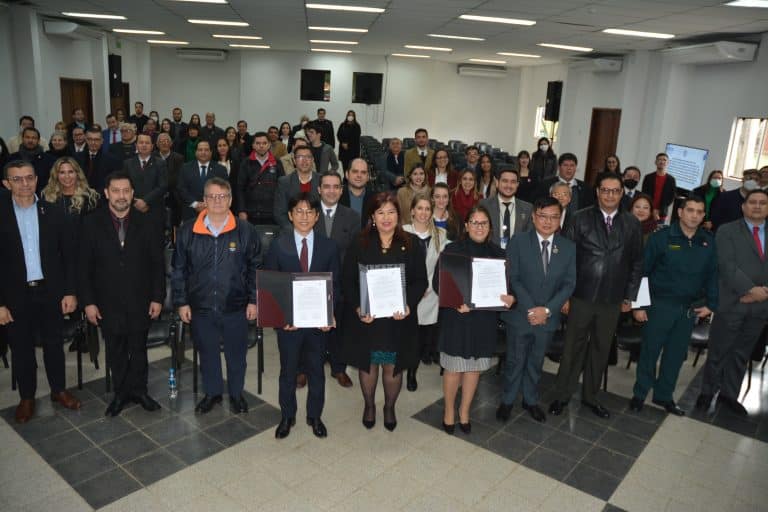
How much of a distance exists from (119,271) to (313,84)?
15472mm

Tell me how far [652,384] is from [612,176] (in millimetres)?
1649

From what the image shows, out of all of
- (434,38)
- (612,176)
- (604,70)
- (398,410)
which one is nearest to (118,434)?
(398,410)

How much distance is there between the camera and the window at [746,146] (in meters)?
9.23

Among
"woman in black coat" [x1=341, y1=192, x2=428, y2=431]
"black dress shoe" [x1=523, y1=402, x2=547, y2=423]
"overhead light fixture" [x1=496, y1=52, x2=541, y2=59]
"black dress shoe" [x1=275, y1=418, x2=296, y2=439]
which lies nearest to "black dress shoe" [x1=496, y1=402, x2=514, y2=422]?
"black dress shoe" [x1=523, y1=402, x2=547, y2=423]

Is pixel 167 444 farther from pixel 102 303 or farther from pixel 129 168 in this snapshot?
pixel 129 168

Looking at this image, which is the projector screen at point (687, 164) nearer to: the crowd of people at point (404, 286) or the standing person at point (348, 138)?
the crowd of people at point (404, 286)

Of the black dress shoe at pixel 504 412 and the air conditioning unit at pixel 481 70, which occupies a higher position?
the air conditioning unit at pixel 481 70

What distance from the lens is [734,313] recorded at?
4.20 m

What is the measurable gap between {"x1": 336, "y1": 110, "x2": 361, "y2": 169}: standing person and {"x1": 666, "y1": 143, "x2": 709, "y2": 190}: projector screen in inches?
286

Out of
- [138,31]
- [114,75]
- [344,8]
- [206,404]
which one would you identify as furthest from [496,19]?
[114,75]

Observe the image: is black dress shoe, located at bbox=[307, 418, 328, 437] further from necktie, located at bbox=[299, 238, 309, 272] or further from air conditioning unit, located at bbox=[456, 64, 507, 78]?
air conditioning unit, located at bbox=[456, 64, 507, 78]

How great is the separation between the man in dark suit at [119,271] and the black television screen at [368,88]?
47.4ft

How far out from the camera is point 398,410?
411 centimetres

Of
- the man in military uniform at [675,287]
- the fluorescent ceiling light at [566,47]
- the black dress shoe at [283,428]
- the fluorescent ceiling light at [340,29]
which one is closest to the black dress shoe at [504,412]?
the man in military uniform at [675,287]
